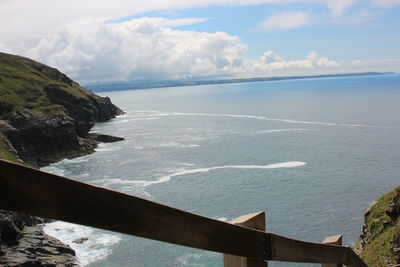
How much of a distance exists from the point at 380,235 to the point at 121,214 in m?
32.9

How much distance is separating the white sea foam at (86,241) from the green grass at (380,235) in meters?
29.6

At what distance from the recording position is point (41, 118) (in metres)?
114

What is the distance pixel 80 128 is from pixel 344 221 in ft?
307

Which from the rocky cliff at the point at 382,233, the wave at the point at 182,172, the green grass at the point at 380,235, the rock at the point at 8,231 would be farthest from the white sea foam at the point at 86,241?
the green grass at the point at 380,235

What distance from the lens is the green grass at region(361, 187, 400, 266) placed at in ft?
87.6

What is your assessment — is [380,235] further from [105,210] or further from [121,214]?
[105,210]

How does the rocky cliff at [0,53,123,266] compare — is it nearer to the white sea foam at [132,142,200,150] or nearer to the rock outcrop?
the rock outcrop

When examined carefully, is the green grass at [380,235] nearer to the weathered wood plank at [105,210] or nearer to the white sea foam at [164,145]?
the weathered wood plank at [105,210]

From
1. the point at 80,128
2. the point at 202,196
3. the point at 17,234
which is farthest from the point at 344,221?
the point at 80,128

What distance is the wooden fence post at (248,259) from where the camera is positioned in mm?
3445

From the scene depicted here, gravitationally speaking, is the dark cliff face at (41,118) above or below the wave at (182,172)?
above

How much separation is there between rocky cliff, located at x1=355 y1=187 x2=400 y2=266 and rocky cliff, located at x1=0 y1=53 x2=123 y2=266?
30.5 m

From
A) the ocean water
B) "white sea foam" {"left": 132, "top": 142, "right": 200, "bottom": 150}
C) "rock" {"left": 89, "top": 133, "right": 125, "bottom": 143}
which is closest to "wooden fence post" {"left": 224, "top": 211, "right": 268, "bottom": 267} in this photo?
the ocean water

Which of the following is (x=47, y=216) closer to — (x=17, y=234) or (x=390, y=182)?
(x=17, y=234)
